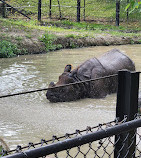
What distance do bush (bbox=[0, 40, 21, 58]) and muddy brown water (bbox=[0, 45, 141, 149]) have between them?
1914 millimetres

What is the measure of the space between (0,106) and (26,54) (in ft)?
24.1

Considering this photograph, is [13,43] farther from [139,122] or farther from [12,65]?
[139,122]

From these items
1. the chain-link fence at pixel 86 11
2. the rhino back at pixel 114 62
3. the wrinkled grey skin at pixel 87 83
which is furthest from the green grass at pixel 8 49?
the chain-link fence at pixel 86 11

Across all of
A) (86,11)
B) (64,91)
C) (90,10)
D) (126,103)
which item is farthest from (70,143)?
(90,10)

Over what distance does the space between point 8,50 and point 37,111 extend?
23.8 feet

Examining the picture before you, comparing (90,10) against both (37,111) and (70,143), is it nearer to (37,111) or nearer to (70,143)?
(37,111)

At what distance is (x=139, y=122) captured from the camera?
2.65 m

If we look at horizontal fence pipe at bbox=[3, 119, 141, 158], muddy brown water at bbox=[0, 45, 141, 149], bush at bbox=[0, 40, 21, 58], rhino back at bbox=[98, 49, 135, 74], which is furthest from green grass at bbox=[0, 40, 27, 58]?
horizontal fence pipe at bbox=[3, 119, 141, 158]

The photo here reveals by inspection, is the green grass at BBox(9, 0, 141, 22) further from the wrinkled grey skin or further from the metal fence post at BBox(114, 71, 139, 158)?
the metal fence post at BBox(114, 71, 139, 158)

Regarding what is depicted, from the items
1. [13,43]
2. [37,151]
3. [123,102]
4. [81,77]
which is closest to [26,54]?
[13,43]

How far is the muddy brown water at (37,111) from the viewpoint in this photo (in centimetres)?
620

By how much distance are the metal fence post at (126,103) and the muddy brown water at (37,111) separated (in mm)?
2598

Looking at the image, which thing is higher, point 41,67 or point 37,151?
point 37,151

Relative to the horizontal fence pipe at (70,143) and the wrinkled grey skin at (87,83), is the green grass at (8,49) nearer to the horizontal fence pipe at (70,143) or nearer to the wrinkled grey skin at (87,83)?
the wrinkled grey skin at (87,83)
